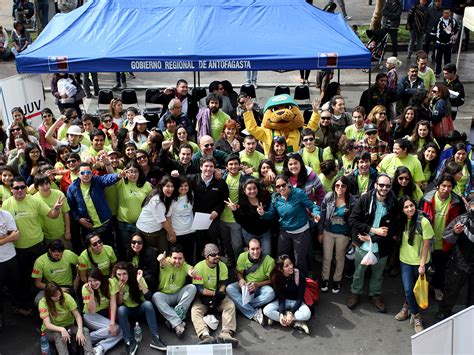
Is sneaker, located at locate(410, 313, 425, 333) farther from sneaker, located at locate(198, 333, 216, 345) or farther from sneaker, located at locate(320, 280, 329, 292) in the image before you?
sneaker, located at locate(198, 333, 216, 345)

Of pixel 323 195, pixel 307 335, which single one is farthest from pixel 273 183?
pixel 307 335

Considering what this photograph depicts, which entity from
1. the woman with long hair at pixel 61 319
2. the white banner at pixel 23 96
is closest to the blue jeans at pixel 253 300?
the woman with long hair at pixel 61 319

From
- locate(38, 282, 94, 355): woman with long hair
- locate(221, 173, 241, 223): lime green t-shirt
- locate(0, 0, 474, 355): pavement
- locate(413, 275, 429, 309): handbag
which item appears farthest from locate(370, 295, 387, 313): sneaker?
locate(38, 282, 94, 355): woman with long hair

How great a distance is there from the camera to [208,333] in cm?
693

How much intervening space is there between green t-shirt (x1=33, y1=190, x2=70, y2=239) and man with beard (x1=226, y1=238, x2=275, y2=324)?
204 cm

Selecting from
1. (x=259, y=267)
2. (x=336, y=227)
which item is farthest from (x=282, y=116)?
(x=259, y=267)

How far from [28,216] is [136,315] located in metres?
1.60

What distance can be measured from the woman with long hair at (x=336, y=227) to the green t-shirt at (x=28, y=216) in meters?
3.14

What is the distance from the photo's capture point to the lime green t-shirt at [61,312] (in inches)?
258

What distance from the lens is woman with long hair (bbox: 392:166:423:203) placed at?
23.5 feet

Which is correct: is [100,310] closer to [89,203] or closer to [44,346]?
[44,346]

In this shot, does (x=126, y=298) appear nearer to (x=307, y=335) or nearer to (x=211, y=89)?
(x=307, y=335)

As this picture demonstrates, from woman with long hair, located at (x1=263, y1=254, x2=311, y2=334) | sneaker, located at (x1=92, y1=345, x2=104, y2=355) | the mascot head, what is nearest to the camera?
sneaker, located at (x1=92, y1=345, x2=104, y2=355)

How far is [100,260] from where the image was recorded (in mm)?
7020
